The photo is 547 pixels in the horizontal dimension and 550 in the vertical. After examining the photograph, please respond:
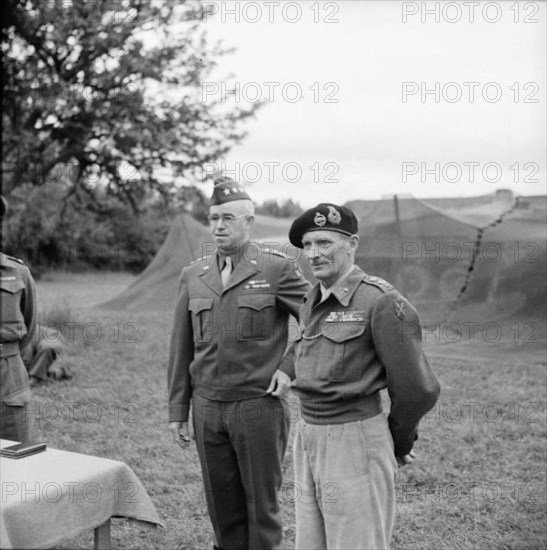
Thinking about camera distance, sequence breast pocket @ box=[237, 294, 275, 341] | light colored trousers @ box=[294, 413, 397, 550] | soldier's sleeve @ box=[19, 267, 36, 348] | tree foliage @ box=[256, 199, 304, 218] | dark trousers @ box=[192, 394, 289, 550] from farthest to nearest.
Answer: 1. tree foliage @ box=[256, 199, 304, 218]
2. soldier's sleeve @ box=[19, 267, 36, 348]
3. breast pocket @ box=[237, 294, 275, 341]
4. dark trousers @ box=[192, 394, 289, 550]
5. light colored trousers @ box=[294, 413, 397, 550]

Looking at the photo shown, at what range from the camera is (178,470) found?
471cm

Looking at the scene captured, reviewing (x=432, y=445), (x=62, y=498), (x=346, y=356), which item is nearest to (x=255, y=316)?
(x=346, y=356)

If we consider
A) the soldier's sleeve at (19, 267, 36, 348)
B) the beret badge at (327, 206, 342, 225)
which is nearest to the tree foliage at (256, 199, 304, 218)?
the soldier's sleeve at (19, 267, 36, 348)

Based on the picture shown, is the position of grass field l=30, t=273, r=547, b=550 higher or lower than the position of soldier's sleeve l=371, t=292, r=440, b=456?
lower

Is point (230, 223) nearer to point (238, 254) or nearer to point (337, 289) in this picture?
point (238, 254)

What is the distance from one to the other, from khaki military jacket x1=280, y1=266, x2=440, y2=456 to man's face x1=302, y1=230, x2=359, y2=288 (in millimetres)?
51

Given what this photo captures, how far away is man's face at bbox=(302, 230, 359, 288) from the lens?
247cm

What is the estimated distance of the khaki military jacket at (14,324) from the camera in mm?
3598

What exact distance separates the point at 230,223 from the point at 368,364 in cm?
102

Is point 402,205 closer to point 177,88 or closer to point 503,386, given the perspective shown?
point 503,386

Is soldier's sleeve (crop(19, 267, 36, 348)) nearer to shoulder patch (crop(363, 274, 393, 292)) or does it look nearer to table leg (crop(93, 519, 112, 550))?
table leg (crop(93, 519, 112, 550))

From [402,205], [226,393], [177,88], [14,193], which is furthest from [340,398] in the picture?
[14,193]

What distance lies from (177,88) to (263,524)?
24.5ft

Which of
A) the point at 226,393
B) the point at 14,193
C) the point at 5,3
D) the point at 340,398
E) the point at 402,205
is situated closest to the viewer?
the point at 340,398
